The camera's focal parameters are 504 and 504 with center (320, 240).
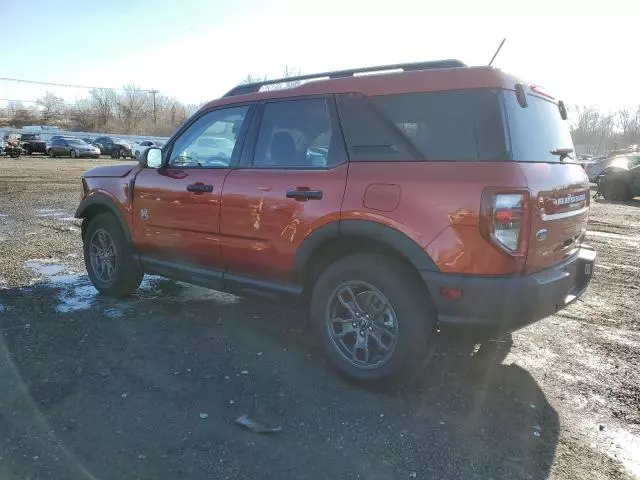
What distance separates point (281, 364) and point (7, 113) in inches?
4070

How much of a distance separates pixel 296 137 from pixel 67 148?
137 feet

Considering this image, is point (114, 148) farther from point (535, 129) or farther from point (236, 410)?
point (535, 129)

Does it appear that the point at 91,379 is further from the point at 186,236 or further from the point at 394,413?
the point at 394,413

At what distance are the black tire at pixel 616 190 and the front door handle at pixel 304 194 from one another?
16.9 m

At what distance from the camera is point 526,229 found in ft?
9.37

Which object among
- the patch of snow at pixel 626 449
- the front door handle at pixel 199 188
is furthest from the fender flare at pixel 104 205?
the patch of snow at pixel 626 449

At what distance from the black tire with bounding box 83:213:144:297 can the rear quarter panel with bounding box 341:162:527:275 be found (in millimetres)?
2918

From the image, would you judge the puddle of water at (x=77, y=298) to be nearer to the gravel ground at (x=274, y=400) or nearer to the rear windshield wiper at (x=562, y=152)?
the gravel ground at (x=274, y=400)

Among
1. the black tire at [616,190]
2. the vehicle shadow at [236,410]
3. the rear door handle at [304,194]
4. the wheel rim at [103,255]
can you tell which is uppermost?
the rear door handle at [304,194]

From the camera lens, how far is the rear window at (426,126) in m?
2.95

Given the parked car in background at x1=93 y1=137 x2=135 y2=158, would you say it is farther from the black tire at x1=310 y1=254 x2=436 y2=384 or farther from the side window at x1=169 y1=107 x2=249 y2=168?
the black tire at x1=310 y1=254 x2=436 y2=384

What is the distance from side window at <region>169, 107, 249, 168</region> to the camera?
423 cm

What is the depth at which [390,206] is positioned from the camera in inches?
124

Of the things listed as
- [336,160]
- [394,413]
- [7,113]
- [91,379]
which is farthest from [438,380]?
[7,113]
